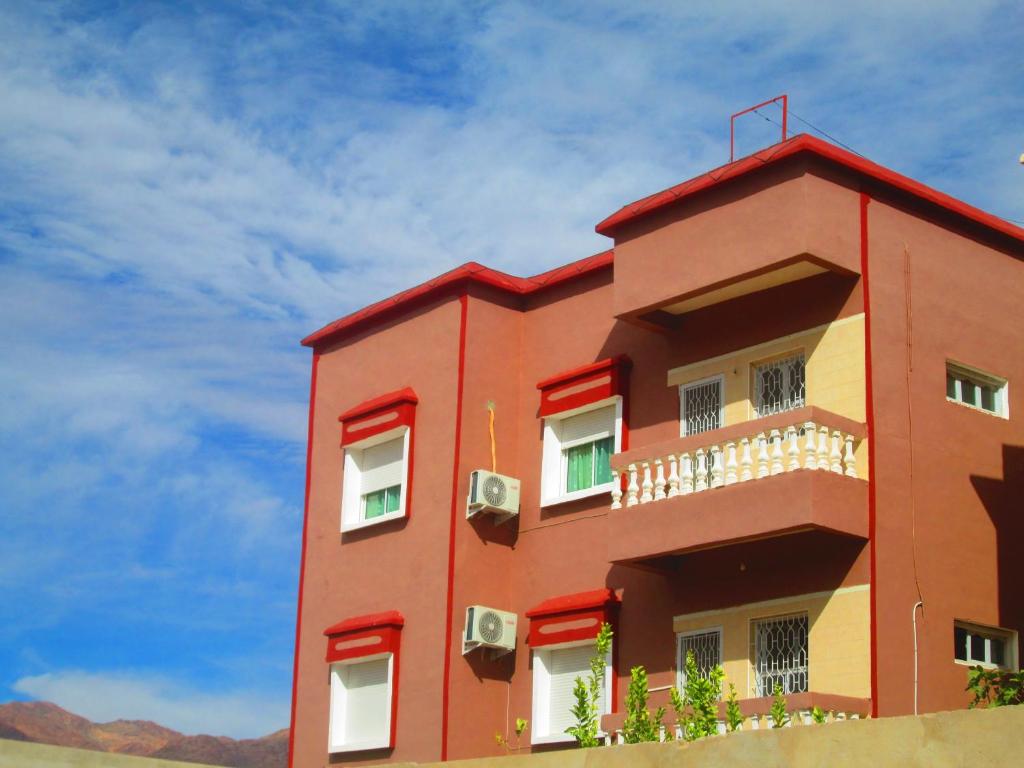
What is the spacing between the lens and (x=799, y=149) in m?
15.5

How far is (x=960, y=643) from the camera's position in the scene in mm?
15242

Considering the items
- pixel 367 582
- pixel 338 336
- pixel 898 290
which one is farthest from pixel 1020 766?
pixel 338 336

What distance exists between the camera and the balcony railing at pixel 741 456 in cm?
1467

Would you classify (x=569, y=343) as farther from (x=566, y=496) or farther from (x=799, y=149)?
(x=799, y=149)

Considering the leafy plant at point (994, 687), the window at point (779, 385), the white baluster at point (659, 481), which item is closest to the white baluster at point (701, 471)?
the white baluster at point (659, 481)

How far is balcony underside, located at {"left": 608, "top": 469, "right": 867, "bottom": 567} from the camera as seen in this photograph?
14508 millimetres

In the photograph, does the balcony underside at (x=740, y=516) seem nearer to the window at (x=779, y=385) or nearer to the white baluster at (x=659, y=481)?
the white baluster at (x=659, y=481)

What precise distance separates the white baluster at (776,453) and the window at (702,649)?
6.78ft

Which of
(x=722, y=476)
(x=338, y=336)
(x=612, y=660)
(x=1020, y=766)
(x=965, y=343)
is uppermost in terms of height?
(x=338, y=336)

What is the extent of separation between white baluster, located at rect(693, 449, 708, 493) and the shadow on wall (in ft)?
8.97

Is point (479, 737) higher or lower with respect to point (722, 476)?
lower

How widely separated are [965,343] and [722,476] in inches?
122

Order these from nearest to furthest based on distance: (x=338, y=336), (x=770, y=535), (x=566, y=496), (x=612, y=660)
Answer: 1. (x=770, y=535)
2. (x=612, y=660)
3. (x=566, y=496)
4. (x=338, y=336)

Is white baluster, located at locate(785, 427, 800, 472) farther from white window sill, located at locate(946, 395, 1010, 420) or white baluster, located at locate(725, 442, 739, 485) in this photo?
white window sill, located at locate(946, 395, 1010, 420)
